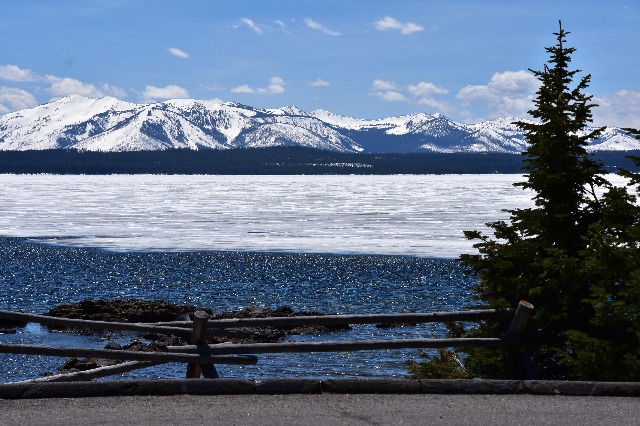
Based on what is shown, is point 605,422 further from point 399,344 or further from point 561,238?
point 561,238

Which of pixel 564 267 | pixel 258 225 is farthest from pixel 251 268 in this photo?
pixel 564 267

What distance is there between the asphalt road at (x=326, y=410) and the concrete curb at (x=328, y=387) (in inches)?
3.7

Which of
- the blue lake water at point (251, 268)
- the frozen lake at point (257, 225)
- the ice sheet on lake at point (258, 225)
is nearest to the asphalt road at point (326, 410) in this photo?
the blue lake water at point (251, 268)

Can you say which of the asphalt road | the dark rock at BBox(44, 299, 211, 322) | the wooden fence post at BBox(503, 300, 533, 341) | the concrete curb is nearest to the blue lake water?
the dark rock at BBox(44, 299, 211, 322)

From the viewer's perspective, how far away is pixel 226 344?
10.1 meters

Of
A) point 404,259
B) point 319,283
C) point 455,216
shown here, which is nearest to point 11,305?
point 319,283

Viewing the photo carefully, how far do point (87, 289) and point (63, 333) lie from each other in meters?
12.6

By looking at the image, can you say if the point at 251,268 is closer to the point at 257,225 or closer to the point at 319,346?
the point at 257,225

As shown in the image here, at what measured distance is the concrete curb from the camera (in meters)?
8.40

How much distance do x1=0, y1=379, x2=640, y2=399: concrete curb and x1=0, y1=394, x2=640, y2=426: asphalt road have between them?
9 centimetres

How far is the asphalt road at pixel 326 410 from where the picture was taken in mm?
7590

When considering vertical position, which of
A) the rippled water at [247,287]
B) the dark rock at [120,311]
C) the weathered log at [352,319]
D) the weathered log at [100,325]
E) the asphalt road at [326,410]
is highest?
the weathered log at [352,319]

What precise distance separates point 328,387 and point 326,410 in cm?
70

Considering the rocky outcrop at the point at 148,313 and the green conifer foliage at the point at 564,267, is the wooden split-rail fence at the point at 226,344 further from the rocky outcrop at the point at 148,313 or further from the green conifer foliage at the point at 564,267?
the rocky outcrop at the point at 148,313
